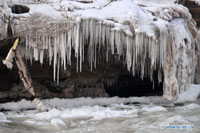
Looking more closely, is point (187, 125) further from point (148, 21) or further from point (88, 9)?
point (88, 9)

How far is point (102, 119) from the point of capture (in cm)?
895

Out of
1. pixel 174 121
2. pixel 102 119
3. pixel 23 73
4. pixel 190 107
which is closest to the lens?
pixel 174 121

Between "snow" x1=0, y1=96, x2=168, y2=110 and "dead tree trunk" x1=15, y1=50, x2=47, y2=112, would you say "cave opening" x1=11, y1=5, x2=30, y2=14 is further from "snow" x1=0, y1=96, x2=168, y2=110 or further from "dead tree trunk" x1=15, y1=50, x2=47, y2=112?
"snow" x1=0, y1=96, x2=168, y2=110

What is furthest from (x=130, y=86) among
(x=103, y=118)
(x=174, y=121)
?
(x=174, y=121)

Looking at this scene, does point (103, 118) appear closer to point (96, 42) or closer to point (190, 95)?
point (96, 42)

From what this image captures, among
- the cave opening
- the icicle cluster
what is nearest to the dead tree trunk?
the icicle cluster

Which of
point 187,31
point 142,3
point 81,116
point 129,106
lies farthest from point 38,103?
point 187,31

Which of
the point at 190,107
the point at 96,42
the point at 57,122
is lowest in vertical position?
the point at 190,107

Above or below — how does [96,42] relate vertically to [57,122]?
above

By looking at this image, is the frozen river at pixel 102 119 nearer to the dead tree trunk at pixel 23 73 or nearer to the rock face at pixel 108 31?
the dead tree trunk at pixel 23 73

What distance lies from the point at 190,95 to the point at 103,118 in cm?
420

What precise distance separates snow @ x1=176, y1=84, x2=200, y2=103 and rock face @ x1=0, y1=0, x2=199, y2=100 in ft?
0.79

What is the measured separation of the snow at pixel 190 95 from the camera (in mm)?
11634

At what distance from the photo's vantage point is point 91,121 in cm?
874
